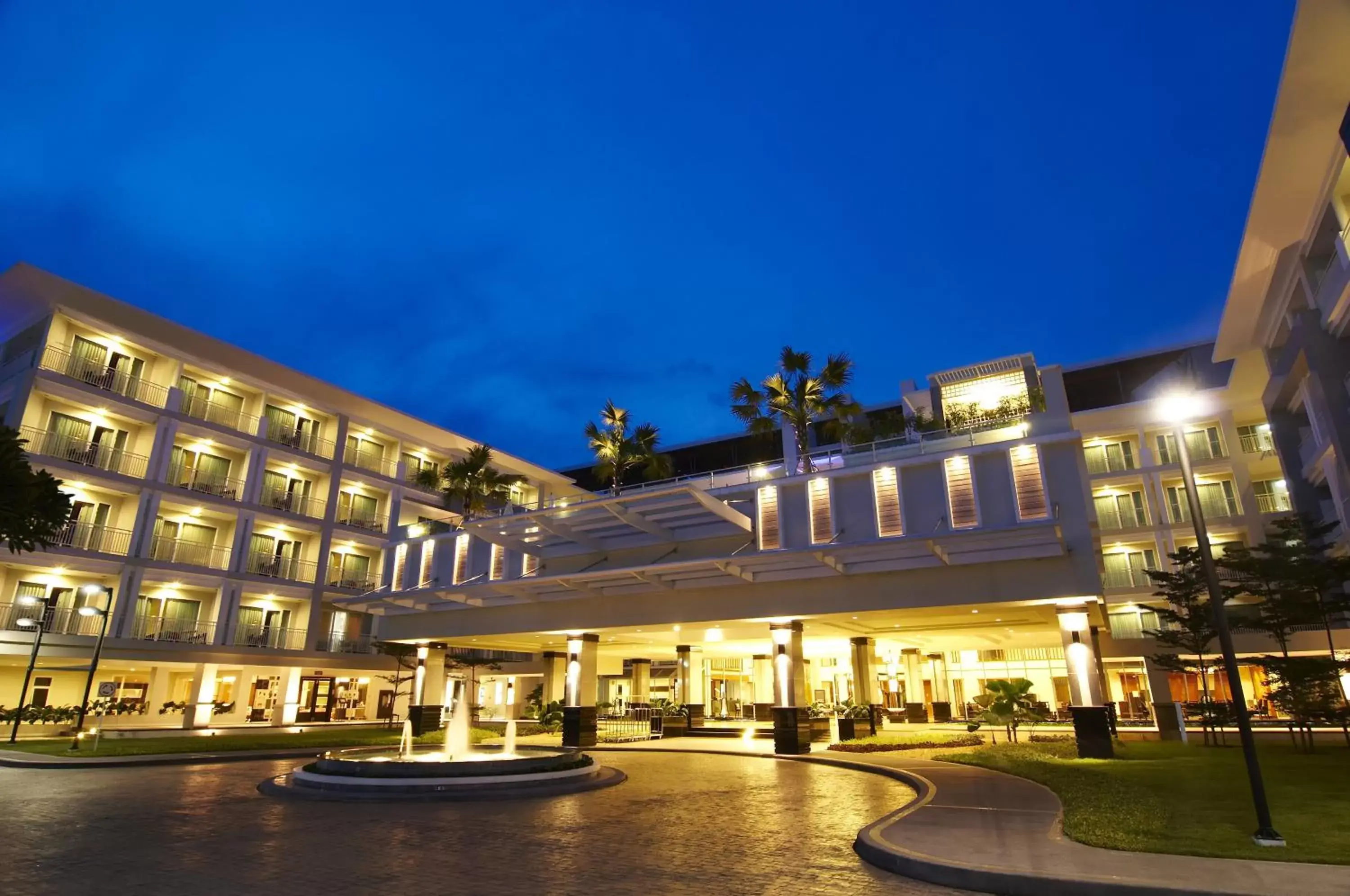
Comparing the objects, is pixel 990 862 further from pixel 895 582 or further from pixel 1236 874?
pixel 895 582

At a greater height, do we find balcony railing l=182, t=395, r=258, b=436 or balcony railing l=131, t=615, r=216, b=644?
balcony railing l=182, t=395, r=258, b=436

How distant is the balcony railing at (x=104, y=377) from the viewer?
3158cm

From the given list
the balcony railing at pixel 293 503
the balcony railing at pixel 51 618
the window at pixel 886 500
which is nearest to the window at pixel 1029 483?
the window at pixel 886 500

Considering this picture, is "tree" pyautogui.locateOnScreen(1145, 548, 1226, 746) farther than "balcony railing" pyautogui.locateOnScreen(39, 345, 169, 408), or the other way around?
"balcony railing" pyautogui.locateOnScreen(39, 345, 169, 408)

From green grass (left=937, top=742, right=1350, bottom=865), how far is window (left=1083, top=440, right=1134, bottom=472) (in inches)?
930

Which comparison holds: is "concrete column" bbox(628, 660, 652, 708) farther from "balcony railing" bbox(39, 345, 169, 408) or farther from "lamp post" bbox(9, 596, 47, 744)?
"balcony railing" bbox(39, 345, 169, 408)

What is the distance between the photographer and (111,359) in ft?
112

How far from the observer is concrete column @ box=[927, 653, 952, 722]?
41531mm

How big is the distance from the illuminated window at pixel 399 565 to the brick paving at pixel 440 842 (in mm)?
16430

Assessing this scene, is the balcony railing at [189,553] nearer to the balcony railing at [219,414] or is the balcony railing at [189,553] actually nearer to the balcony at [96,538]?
the balcony at [96,538]

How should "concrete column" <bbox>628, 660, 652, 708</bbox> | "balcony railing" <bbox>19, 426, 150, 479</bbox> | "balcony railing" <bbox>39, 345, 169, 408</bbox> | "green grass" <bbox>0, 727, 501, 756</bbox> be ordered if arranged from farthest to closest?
"concrete column" <bbox>628, 660, 652, 708</bbox> → "balcony railing" <bbox>39, 345, 169, 408</bbox> → "balcony railing" <bbox>19, 426, 150, 479</bbox> → "green grass" <bbox>0, 727, 501, 756</bbox>

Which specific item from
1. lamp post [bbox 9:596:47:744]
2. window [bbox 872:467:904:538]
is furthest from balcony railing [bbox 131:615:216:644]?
window [bbox 872:467:904:538]

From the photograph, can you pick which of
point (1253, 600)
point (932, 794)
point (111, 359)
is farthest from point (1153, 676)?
point (111, 359)

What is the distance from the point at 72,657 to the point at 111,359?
13.1 metres
